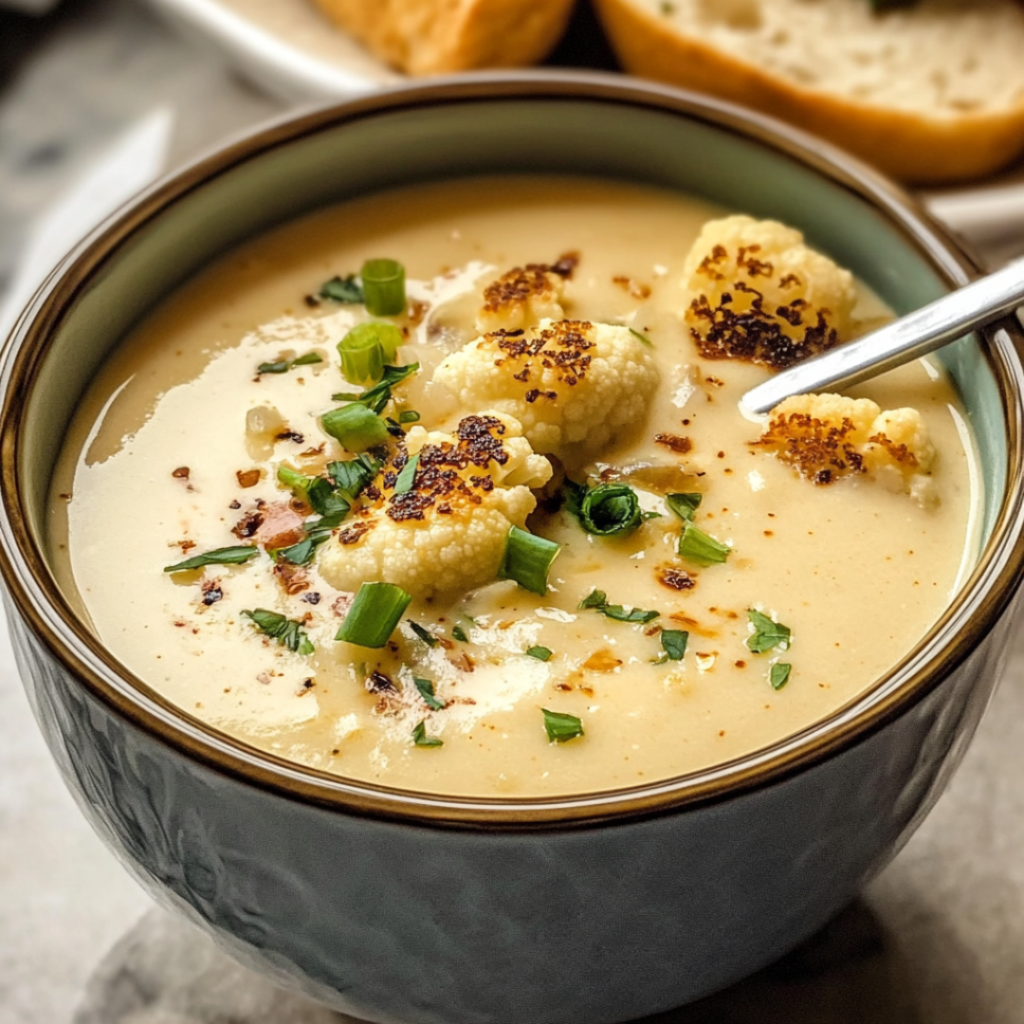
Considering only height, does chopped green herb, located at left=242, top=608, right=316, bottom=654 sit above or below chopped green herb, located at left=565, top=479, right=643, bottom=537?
below

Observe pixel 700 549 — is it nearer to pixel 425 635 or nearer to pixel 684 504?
pixel 684 504

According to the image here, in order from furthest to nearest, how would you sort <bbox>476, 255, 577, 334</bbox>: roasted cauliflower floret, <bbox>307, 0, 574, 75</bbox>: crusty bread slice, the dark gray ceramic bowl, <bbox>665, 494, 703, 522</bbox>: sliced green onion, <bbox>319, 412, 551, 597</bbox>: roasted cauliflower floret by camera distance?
<bbox>307, 0, 574, 75</bbox>: crusty bread slice, <bbox>476, 255, 577, 334</bbox>: roasted cauliflower floret, <bbox>665, 494, 703, 522</bbox>: sliced green onion, <bbox>319, 412, 551, 597</bbox>: roasted cauliflower floret, the dark gray ceramic bowl

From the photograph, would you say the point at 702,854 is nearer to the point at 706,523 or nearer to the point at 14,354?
the point at 706,523

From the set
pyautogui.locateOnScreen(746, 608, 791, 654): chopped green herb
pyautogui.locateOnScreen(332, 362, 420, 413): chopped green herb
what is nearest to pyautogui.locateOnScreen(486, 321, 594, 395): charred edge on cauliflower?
pyautogui.locateOnScreen(332, 362, 420, 413): chopped green herb

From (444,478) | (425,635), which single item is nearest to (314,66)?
(444,478)

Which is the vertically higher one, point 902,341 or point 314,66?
point 902,341

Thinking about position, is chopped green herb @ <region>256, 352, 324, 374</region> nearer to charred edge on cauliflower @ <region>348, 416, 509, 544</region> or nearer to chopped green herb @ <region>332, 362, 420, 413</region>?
chopped green herb @ <region>332, 362, 420, 413</region>

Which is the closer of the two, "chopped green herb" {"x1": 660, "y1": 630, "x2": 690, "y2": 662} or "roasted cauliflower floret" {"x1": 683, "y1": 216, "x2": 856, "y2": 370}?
"chopped green herb" {"x1": 660, "y1": 630, "x2": 690, "y2": 662}
